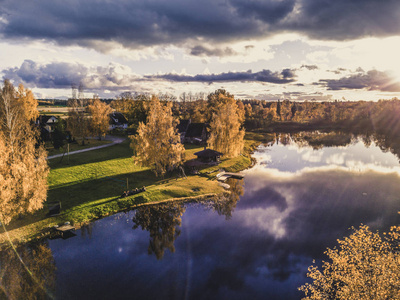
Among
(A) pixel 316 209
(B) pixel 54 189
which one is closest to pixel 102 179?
(B) pixel 54 189

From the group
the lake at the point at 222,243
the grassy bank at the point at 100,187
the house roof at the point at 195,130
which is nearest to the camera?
the lake at the point at 222,243

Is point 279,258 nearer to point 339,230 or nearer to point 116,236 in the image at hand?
point 339,230

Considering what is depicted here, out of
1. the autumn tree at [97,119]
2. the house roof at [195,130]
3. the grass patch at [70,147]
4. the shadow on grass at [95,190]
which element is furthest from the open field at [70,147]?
the house roof at [195,130]

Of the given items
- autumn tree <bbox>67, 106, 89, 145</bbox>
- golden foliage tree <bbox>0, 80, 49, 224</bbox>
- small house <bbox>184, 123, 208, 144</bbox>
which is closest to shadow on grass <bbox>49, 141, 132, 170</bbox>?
autumn tree <bbox>67, 106, 89, 145</bbox>

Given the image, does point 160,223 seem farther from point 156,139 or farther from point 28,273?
point 156,139

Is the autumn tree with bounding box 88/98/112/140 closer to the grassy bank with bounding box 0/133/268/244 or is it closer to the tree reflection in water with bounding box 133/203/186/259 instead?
the grassy bank with bounding box 0/133/268/244

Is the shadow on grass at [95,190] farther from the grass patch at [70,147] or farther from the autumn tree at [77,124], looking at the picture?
the autumn tree at [77,124]

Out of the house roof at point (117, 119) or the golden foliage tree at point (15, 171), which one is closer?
the golden foliage tree at point (15, 171)
